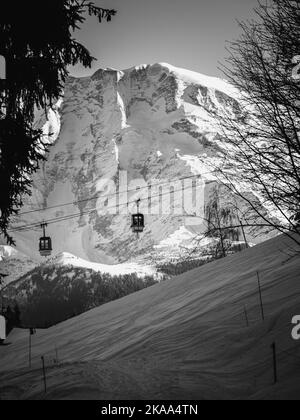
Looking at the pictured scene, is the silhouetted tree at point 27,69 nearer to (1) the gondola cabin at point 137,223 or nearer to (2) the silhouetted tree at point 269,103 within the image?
(2) the silhouetted tree at point 269,103

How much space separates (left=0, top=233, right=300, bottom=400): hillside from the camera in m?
5.29

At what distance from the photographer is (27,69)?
5.99m

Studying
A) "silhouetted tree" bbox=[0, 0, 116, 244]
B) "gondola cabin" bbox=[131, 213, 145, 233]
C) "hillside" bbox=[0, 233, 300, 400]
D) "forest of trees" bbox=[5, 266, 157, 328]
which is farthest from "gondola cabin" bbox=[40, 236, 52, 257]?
"forest of trees" bbox=[5, 266, 157, 328]

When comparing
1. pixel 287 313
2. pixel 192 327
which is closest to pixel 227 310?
pixel 192 327

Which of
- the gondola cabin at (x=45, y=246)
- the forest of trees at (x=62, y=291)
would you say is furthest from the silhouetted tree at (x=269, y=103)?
the forest of trees at (x=62, y=291)

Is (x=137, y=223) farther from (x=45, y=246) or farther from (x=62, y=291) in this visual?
(x=62, y=291)

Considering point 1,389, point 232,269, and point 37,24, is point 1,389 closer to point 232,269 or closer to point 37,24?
point 37,24

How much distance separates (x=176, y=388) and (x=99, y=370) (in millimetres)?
1455

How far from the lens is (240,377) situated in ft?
18.4

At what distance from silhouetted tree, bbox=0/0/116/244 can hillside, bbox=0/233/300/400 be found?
2.71 meters

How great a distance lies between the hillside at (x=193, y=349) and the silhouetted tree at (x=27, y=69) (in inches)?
107

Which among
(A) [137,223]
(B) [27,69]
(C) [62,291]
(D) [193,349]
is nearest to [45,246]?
(A) [137,223]

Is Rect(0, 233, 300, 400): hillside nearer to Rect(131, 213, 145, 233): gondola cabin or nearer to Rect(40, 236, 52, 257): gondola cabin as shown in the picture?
Rect(131, 213, 145, 233): gondola cabin

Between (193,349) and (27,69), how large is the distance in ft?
17.3
